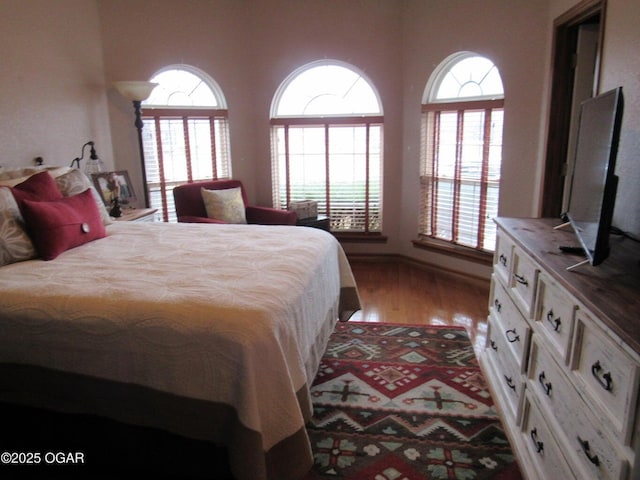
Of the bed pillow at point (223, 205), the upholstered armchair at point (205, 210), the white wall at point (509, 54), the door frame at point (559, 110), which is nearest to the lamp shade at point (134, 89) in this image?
the upholstered armchair at point (205, 210)

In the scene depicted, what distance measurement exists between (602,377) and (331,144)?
399 centimetres

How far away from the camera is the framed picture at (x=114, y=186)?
377 cm

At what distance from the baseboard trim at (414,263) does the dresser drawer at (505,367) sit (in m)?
1.58

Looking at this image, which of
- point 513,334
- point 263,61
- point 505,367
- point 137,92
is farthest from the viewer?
point 263,61

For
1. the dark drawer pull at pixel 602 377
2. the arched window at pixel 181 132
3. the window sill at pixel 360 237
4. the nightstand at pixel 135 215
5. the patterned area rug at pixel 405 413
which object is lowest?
the patterned area rug at pixel 405 413

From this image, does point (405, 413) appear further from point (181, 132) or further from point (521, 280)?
point (181, 132)

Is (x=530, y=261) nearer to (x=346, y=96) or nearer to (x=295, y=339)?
(x=295, y=339)

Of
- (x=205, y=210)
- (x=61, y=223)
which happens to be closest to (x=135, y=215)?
(x=205, y=210)

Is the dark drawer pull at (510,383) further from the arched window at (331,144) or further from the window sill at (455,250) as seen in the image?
the arched window at (331,144)

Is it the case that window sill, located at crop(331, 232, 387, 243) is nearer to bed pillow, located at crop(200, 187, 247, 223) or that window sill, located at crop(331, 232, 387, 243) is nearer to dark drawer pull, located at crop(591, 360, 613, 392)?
bed pillow, located at crop(200, 187, 247, 223)

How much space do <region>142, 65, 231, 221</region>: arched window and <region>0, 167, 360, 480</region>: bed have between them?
2.67 m

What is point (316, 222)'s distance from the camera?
4.60 m

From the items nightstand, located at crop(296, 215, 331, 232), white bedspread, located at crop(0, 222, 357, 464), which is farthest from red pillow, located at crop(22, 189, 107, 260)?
nightstand, located at crop(296, 215, 331, 232)

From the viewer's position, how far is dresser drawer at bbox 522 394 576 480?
1475 millimetres
